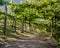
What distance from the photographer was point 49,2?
22578 mm

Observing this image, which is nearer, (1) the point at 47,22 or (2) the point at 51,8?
(2) the point at 51,8

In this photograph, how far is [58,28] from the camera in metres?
23.0

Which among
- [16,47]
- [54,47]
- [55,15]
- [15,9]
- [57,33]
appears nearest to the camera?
[16,47]

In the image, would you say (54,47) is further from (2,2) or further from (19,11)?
(19,11)

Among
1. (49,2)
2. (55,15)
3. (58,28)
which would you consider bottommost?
(58,28)

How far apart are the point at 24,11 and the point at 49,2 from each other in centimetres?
953

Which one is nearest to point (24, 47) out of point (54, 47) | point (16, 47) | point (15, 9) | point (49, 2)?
point (16, 47)

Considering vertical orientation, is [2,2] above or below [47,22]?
above

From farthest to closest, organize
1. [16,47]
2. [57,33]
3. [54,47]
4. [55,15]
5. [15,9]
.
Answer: [15,9] < [55,15] < [57,33] < [54,47] < [16,47]

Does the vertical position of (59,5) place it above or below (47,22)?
above

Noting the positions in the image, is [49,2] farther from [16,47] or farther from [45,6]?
[16,47]

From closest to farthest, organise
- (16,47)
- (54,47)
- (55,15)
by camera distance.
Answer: (16,47) < (54,47) < (55,15)

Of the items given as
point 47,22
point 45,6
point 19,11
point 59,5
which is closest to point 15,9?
point 19,11

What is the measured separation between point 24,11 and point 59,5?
12138 mm
